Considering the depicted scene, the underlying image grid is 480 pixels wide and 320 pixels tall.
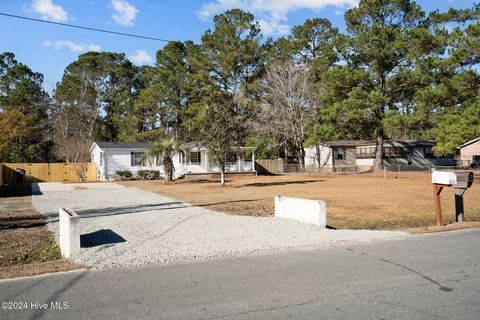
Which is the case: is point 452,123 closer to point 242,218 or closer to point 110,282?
point 242,218

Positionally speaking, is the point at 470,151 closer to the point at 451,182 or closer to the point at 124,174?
the point at 124,174

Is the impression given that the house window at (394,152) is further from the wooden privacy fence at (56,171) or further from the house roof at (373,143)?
the wooden privacy fence at (56,171)

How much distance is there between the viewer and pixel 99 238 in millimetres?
9258

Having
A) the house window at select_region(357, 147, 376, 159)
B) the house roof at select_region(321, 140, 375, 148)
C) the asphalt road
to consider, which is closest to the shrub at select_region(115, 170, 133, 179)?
the house roof at select_region(321, 140, 375, 148)

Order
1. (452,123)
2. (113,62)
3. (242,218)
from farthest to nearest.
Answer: (113,62), (452,123), (242,218)

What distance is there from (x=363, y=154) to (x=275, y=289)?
50.2 m

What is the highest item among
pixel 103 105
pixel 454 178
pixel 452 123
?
pixel 103 105

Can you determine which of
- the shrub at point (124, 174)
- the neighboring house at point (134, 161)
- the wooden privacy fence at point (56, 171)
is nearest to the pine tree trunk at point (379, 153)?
the neighboring house at point (134, 161)

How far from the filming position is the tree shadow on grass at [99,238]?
28.4 ft

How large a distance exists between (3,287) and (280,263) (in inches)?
163

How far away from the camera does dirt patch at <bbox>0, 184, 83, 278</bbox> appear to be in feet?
22.2

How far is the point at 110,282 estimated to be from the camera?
5938 mm

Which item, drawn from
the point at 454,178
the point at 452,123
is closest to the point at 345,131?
the point at 452,123

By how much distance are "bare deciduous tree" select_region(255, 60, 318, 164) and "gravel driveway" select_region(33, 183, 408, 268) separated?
32.0 metres
